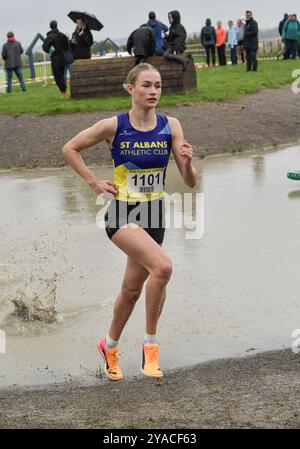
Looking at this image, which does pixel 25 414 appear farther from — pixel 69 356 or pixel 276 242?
pixel 276 242

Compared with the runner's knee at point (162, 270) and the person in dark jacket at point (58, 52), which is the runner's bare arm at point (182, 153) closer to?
the runner's knee at point (162, 270)

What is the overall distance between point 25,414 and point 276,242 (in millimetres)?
5022

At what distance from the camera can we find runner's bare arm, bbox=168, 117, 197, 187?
665cm

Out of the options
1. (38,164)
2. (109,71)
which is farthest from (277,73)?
(38,164)

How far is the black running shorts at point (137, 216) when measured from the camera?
22.4 feet

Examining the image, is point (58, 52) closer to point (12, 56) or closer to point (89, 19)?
point (89, 19)

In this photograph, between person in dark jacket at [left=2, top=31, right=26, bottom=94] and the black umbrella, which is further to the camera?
person in dark jacket at [left=2, top=31, right=26, bottom=94]

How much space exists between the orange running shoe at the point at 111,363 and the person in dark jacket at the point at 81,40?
17.8 metres

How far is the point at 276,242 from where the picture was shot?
34.9 ft

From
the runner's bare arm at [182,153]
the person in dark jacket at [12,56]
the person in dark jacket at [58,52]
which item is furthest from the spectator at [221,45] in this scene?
the runner's bare arm at [182,153]

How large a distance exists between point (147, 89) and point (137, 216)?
34.4 inches

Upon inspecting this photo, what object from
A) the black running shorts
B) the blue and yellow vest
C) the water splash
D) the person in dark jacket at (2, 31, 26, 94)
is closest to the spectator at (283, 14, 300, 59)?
the person in dark jacket at (2, 31, 26, 94)

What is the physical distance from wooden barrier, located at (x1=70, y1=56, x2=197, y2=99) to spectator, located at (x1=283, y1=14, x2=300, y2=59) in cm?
1332

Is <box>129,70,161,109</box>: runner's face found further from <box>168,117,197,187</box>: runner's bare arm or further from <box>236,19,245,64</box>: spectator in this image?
<box>236,19,245,64</box>: spectator
